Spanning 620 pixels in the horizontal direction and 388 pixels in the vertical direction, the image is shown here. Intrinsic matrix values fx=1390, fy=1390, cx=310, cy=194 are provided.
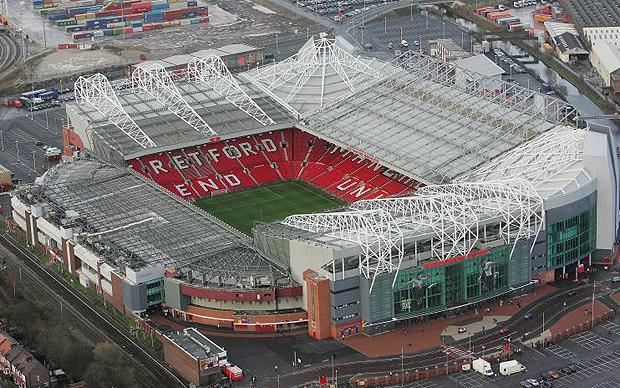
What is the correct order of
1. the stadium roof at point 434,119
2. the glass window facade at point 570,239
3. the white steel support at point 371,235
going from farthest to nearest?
the stadium roof at point 434,119 < the glass window facade at point 570,239 < the white steel support at point 371,235

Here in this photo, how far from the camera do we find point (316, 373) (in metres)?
104

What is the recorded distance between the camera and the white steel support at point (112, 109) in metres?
147

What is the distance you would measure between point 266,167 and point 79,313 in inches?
1535

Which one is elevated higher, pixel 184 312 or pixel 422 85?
pixel 422 85

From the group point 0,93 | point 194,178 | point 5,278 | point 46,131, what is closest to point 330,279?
point 5,278

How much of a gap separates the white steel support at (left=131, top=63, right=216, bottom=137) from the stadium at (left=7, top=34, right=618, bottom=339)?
0.21 meters

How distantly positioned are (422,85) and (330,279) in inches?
1825

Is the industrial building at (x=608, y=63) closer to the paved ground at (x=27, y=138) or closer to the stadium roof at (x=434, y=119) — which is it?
the stadium roof at (x=434, y=119)

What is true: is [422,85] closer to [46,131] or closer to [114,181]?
[114,181]

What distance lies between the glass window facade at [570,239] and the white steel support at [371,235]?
601 inches

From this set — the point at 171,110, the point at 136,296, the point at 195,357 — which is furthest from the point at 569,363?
the point at 171,110

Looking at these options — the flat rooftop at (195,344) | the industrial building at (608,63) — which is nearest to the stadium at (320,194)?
the flat rooftop at (195,344)

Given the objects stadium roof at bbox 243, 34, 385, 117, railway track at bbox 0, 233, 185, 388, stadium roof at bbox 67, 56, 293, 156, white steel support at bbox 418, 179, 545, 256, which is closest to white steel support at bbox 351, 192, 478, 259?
white steel support at bbox 418, 179, 545, 256

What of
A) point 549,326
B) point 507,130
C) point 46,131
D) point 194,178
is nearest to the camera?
point 549,326
